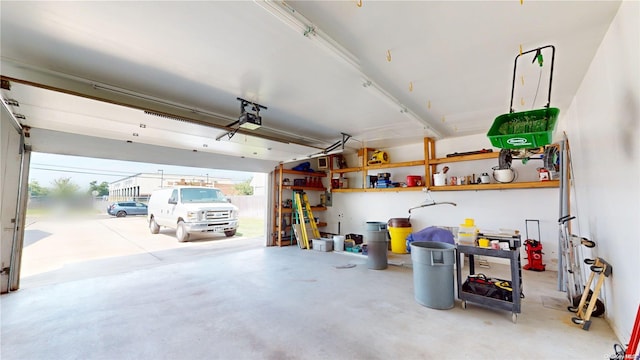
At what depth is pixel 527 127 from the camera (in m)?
2.43

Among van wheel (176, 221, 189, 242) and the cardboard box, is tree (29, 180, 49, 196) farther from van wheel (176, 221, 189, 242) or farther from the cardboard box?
the cardboard box

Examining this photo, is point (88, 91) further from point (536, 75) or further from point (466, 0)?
point (536, 75)

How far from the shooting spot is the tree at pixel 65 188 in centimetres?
652

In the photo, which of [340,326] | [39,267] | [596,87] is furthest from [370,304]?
[39,267]

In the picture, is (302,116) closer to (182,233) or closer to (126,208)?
(182,233)

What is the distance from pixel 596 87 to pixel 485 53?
4.17 feet

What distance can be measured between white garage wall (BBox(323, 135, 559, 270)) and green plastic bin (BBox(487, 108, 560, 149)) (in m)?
3.48

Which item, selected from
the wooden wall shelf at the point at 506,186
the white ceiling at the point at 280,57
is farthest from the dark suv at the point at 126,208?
the wooden wall shelf at the point at 506,186

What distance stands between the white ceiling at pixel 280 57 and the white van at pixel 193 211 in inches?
145

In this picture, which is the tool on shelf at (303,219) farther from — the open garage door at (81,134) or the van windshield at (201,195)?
the van windshield at (201,195)

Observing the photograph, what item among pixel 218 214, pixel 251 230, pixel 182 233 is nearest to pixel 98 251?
pixel 182 233

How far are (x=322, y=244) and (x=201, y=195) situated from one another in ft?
15.1

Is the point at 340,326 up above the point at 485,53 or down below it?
below

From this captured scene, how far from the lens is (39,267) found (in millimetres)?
4938
